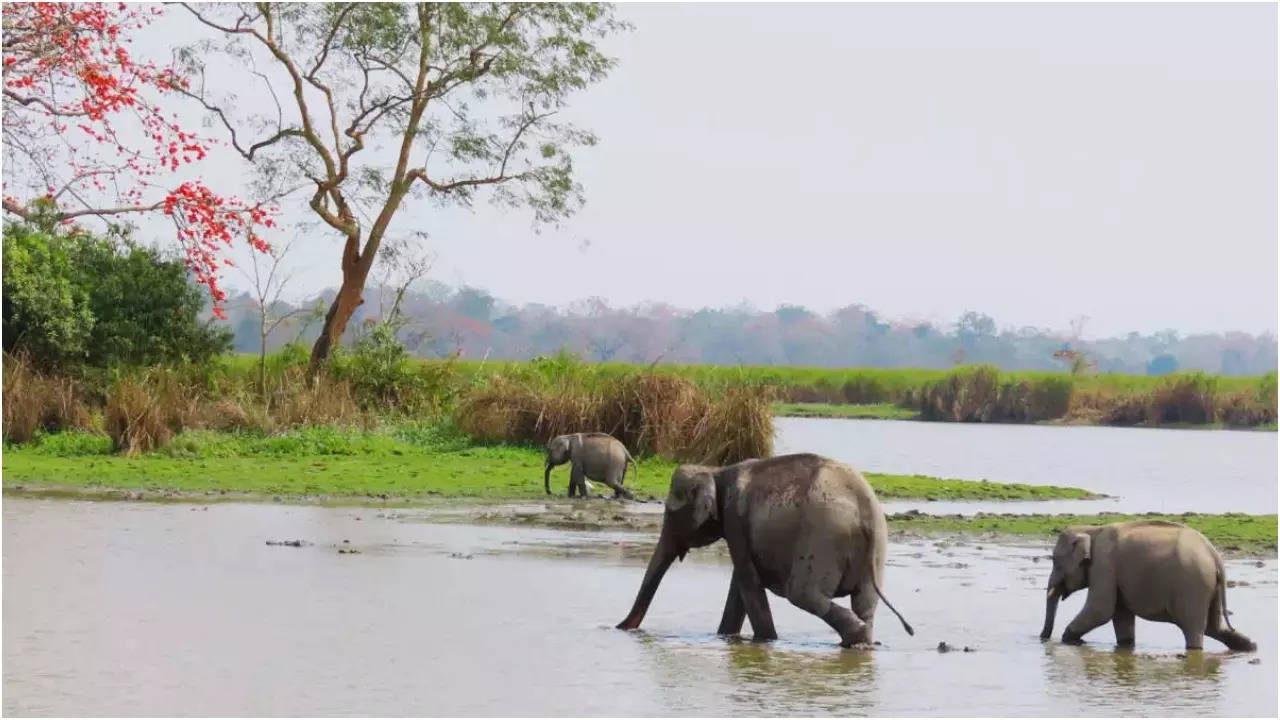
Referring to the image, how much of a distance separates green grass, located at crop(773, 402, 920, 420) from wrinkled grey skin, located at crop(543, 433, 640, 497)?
3345cm

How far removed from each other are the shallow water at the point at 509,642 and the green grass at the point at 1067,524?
1.95m

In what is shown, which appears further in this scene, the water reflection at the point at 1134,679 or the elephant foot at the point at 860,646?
the elephant foot at the point at 860,646

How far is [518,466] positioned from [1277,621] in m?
12.8

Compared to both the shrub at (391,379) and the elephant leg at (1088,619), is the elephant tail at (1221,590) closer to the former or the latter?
the elephant leg at (1088,619)

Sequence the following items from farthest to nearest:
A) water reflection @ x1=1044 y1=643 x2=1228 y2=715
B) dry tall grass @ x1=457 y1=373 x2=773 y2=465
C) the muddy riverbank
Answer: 1. dry tall grass @ x1=457 y1=373 x2=773 y2=465
2. the muddy riverbank
3. water reflection @ x1=1044 y1=643 x2=1228 y2=715

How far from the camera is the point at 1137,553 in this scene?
1135 centimetres

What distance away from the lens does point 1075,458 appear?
116ft

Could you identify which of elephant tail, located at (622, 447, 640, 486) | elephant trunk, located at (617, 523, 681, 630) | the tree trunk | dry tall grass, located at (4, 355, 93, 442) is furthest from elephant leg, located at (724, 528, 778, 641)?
the tree trunk

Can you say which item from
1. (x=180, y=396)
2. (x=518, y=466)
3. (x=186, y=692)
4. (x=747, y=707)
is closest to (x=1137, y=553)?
(x=747, y=707)

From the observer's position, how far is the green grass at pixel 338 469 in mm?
21234

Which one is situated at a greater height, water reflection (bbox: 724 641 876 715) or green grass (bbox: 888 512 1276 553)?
green grass (bbox: 888 512 1276 553)

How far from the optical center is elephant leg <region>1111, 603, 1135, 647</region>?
11.5 meters

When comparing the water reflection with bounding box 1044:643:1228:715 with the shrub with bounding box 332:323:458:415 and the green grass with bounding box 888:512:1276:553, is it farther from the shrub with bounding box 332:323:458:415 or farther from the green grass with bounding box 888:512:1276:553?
the shrub with bounding box 332:323:458:415

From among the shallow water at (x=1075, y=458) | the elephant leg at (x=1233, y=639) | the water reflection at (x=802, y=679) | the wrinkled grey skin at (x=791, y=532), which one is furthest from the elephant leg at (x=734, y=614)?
the shallow water at (x=1075, y=458)
